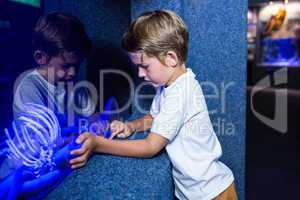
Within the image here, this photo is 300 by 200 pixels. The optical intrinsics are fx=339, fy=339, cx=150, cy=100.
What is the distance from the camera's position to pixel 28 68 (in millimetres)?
819

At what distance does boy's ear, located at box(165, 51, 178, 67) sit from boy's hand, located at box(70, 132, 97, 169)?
33 cm

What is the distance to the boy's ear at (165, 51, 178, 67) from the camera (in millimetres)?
1059

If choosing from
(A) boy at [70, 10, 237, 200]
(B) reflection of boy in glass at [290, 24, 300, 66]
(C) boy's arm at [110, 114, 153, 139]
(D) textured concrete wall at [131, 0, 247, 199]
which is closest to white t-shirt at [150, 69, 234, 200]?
(A) boy at [70, 10, 237, 200]

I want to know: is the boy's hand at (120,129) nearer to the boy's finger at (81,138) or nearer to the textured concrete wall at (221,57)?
the boy's finger at (81,138)

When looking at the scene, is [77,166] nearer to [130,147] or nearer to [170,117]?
[130,147]

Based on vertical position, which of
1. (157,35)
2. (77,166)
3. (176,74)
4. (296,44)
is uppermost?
(296,44)

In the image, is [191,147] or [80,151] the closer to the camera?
[80,151]

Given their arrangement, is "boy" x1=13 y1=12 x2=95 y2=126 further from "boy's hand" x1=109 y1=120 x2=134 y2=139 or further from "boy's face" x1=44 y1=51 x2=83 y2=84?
"boy's hand" x1=109 y1=120 x2=134 y2=139

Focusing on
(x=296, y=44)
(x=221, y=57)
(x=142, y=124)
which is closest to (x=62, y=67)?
(x=142, y=124)

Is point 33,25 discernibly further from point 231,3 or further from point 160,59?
point 231,3

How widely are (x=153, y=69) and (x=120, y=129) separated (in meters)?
0.28

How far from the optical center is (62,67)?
1.01 metres

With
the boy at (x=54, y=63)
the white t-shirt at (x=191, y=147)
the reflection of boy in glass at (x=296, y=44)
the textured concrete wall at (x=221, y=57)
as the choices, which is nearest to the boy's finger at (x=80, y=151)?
the boy at (x=54, y=63)

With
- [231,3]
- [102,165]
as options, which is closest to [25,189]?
[102,165]
